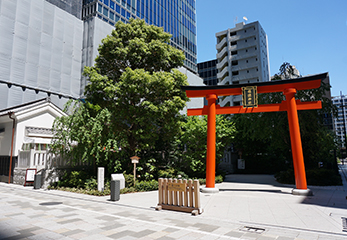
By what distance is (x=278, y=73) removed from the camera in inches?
913

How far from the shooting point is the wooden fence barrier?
28.0ft

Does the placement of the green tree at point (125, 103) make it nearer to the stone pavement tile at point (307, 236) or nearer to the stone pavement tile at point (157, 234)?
the stone pavement tile at point (157, 234)

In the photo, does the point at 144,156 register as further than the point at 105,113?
Yes

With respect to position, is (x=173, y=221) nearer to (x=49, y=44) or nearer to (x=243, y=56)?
(x=49, y=44)

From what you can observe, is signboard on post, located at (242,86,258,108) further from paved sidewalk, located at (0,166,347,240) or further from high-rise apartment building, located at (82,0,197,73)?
high-rise apartment building, located at (82,0,197,73)

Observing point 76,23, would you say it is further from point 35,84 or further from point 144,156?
point 144,156

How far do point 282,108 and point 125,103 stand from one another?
33.7 feet

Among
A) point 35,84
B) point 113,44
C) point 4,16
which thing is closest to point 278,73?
point 113,44

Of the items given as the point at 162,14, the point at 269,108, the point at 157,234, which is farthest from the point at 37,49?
the point at 157,234

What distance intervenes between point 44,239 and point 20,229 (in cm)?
133

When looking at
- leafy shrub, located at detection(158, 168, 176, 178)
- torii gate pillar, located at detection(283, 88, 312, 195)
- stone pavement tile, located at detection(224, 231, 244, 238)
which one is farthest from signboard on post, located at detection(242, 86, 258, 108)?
stone pavement tile, located at detection(224, 231, 244, 238)

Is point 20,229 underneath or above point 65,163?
underneath

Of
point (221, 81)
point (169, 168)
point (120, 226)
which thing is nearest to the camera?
point (120, 226)

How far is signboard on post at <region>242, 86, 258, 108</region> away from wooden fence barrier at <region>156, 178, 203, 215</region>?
Result: 760cm
